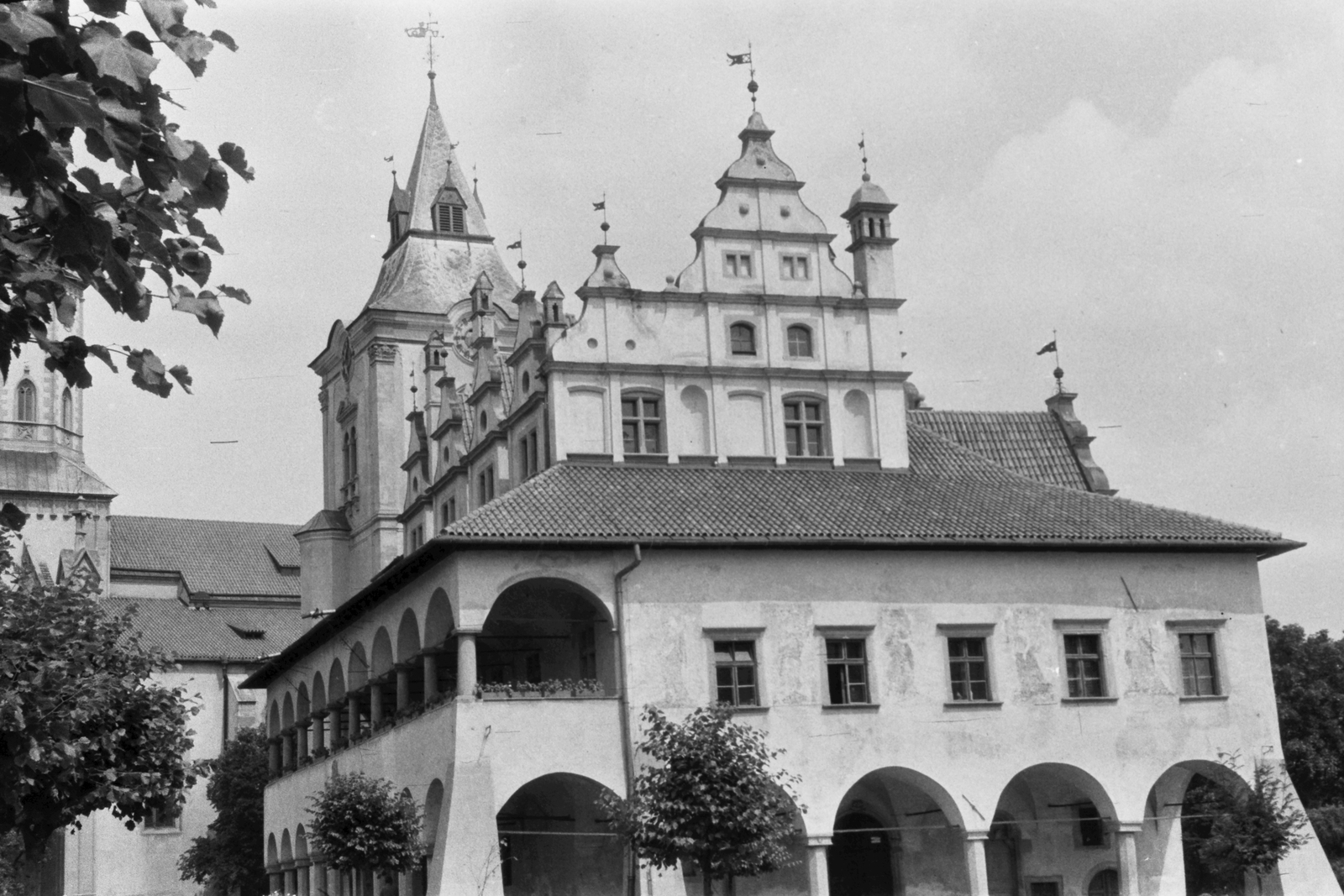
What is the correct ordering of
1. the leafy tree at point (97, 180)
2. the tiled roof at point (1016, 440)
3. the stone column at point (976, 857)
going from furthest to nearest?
1. the tiled roof at point (1016, 440)
2. the stone column at point (976, 857)
3. the leafy tree at point (97, 180)

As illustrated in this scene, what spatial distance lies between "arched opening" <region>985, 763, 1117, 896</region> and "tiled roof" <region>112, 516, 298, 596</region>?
54.8 m

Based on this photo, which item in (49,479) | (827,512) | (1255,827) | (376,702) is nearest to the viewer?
(1255,827)

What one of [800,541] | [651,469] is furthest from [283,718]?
[800,541]

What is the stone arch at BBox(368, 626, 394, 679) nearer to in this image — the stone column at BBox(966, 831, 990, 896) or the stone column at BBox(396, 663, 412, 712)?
the stone column at BBox(396, 663, 412, 712)

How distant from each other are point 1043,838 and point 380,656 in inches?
623

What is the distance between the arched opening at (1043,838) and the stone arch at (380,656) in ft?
47.2

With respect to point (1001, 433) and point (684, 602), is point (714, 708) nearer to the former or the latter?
point (684, 602)

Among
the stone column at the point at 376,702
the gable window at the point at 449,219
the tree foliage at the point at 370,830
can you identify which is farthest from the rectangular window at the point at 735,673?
the gable window at the point at 449,219

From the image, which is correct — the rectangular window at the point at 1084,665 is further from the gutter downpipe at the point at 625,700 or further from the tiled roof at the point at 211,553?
the tiled roof at the point at 211,553

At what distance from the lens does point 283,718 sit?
56.8 meters

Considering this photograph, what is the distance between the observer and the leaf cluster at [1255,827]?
3809 cm

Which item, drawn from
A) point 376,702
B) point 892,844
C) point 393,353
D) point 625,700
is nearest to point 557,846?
point 625,700

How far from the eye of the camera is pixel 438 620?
39.8m

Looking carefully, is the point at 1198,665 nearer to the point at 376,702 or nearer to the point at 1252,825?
the point at 1252,825
